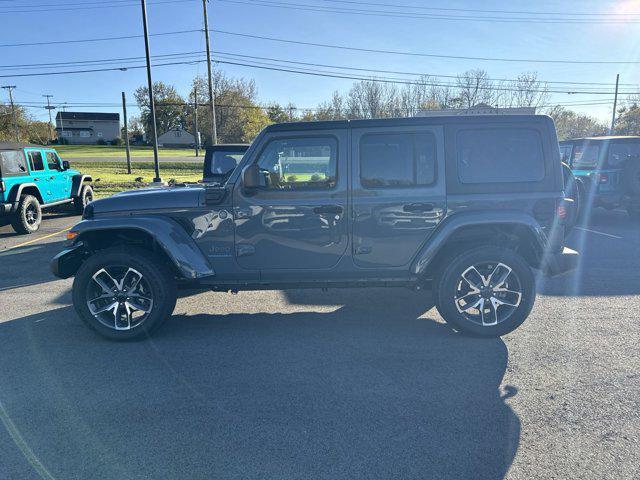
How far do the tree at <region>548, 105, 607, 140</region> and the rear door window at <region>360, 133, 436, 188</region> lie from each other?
58745 millimetres

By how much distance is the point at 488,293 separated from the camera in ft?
13.7

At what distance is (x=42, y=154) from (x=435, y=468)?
1209 centimetres

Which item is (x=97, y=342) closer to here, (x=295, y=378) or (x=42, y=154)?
(x=295, y=378)

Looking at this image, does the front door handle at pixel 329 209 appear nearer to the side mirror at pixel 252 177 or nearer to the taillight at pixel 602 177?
the side mirror at pixel 252 177

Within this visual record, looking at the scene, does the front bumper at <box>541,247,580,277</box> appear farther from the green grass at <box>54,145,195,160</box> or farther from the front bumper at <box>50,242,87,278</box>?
the green grass at <box>54,145,195,160</box>

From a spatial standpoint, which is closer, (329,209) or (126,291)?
(329,209)

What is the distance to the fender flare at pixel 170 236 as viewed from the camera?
403 centimetres

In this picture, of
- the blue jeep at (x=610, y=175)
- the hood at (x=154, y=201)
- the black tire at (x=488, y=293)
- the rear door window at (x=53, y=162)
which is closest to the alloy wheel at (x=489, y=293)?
the black tire at (x=488, y=293)

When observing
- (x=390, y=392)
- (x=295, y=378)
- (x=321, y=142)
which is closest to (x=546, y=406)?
(x=390, y=392)

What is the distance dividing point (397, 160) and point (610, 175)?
29.1ft

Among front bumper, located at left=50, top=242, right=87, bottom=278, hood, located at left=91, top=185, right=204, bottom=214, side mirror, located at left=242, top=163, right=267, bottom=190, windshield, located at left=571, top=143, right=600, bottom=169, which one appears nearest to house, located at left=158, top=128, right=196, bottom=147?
windshield, located at left=571, top=143, right=600, bottom=169

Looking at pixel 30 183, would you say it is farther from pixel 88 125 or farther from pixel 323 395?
pixel 88 125

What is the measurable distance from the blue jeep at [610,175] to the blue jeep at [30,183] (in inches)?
505

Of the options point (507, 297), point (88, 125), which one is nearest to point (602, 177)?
point (507, 297)
